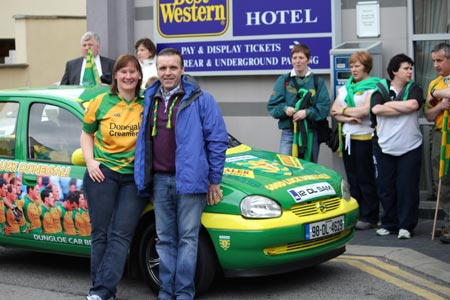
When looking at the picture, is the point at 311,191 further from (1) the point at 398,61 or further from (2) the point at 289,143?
(2) the point at 289,143

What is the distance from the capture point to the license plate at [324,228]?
725 cm

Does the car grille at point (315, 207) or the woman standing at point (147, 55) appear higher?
the woman standing at point (147, 55)

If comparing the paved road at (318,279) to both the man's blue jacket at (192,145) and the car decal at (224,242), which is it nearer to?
the car decal at (224,242)

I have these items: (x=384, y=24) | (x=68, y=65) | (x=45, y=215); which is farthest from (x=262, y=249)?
(x=68, y=65)

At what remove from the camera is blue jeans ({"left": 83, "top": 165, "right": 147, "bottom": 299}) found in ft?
23.1

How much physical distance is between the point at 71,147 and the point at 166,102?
1.28 meters

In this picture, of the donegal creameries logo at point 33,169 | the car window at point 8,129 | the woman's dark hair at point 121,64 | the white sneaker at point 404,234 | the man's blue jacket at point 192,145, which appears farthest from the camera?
the white sneaker at point 404,234

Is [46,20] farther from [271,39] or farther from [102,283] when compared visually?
[102,283]

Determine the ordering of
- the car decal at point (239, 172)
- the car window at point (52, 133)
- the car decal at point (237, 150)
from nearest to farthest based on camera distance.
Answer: the car decal at point (239, 172), the car window at point (52, 133), the car decal at point (237, 150)

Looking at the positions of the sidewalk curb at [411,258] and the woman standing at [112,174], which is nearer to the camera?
the woman standing at [112,174]


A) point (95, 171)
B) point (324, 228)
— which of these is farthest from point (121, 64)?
point (324, 228)

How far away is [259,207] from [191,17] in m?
5.44

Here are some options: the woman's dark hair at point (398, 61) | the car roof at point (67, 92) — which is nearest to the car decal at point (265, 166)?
the car roof at point (67, 92)

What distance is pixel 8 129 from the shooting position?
27.4ft
